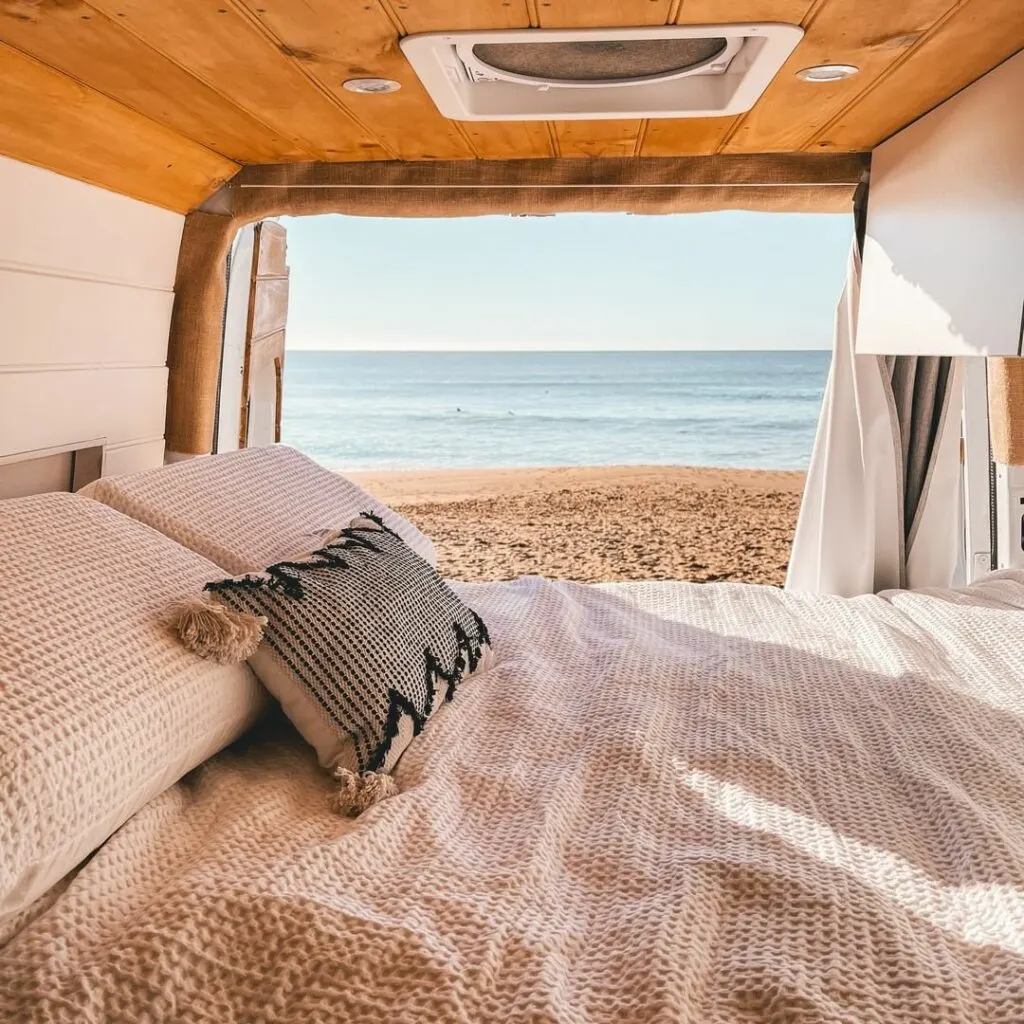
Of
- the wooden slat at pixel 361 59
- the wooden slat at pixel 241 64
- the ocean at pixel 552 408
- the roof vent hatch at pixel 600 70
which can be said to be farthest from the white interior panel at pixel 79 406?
the ocean at pixel 552 408

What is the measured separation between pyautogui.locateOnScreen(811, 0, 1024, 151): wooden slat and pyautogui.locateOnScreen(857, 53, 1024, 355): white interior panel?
0.03m

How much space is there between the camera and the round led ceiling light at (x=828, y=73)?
195 centimetres

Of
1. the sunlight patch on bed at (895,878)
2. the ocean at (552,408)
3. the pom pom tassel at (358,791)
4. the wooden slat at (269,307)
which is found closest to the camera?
the sunlight patch on bed at (895,878)

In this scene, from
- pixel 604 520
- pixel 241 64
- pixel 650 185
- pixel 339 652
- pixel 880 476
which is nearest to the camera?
pixel 339 652

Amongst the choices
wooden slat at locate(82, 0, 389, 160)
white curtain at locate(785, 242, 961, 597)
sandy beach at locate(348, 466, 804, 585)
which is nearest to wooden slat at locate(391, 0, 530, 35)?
wooden slat at locate(82, 0, 389, 160)

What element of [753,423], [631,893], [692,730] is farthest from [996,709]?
[753,423]

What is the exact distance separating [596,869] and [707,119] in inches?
71.8

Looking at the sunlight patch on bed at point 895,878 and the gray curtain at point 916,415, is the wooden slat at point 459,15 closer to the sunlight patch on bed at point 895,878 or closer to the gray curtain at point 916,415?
the sunlight patch on bed at point 895,878

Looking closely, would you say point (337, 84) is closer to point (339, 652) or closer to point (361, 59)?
point (361, 59)

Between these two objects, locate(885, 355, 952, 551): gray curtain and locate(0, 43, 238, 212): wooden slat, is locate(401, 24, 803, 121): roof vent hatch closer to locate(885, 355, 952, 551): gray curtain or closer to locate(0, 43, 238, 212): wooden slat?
locate(0, 43, 238, 212): wooden slat

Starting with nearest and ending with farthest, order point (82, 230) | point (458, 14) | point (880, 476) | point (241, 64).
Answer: point (458, 14) → point (241, 64) → point (82, 230) → point (880, 476)

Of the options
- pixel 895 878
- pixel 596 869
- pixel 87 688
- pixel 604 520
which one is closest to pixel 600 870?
pixel 596 869

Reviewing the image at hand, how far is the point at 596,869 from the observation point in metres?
1.13

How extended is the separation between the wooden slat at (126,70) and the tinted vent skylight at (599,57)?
2.02 ft
